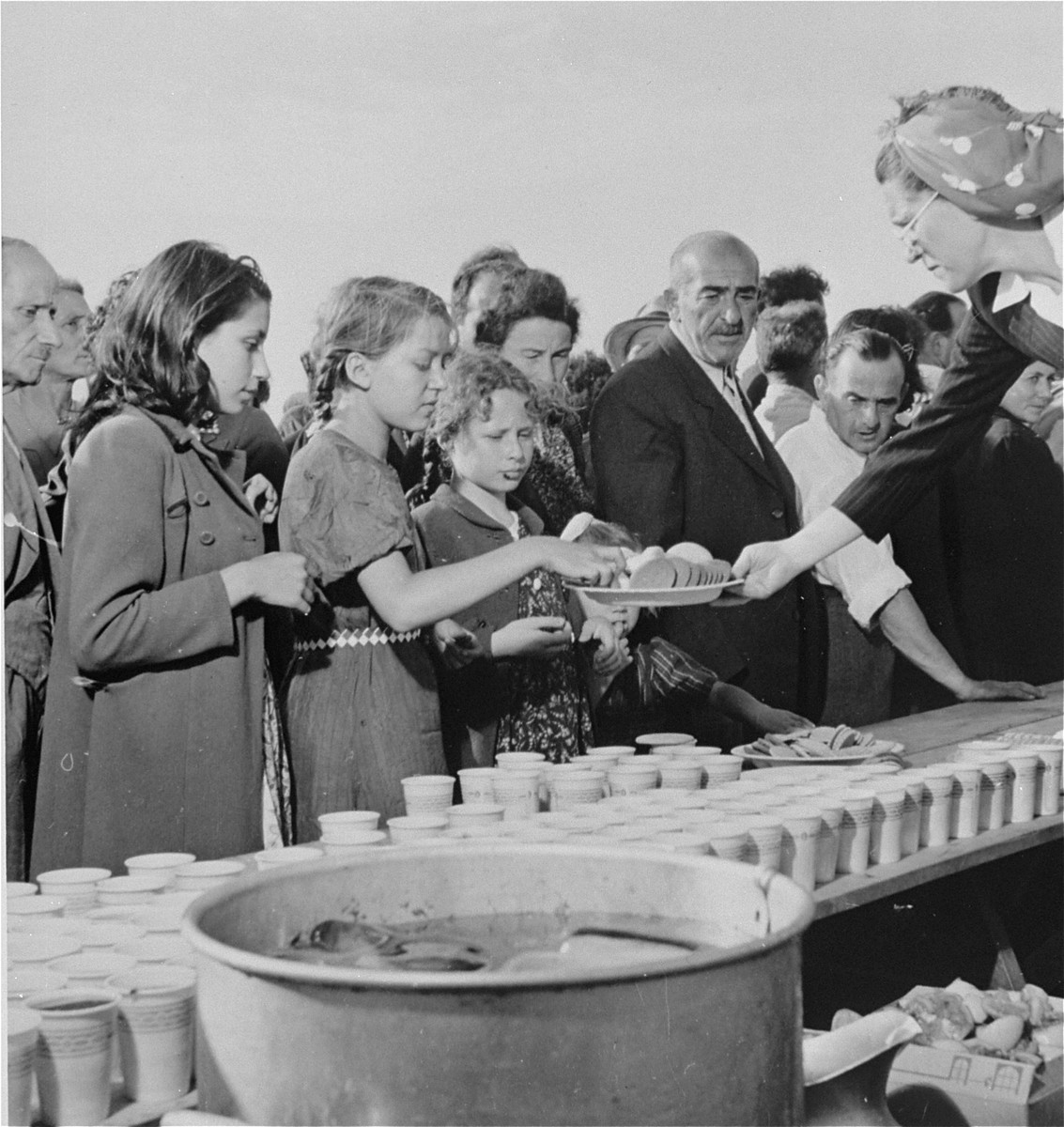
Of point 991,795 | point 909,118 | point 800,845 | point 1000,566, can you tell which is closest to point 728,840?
point 800,845

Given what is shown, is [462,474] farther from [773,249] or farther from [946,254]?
[946,254]

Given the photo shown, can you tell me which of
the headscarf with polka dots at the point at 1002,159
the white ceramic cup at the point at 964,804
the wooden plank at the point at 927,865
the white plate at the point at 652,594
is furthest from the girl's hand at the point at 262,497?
the headscarf with polka dots at the point at 1002,159

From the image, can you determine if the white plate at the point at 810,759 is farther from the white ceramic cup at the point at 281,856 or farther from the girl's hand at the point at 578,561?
the white ceramic cup at the point at 281,856

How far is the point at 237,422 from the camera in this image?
10.4ft

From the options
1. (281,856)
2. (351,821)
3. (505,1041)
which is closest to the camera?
(505,1041)

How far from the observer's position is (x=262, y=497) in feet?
10.0

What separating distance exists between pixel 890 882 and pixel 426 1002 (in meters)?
1.70

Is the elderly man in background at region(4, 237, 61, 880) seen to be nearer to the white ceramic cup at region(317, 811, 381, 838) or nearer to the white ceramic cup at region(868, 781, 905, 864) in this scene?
Answer: the white ceramic cup at region(317, 811, 381, 838)

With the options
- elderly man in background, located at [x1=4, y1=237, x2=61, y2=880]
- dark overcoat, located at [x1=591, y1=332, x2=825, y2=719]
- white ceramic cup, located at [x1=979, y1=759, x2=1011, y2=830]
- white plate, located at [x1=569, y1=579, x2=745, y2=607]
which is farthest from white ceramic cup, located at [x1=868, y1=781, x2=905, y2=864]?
elderly man in background, located at [x1=4, y1=237, x2=61, y2=880]

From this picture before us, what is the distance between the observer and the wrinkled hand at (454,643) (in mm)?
3303

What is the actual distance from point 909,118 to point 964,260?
38 centimetres

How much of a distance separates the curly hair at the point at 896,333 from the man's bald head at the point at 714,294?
331mm

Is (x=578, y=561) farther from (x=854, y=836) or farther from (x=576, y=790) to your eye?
(x=854, y=836)

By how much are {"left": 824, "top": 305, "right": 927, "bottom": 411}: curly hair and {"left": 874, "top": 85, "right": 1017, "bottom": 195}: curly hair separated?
0.38 m
